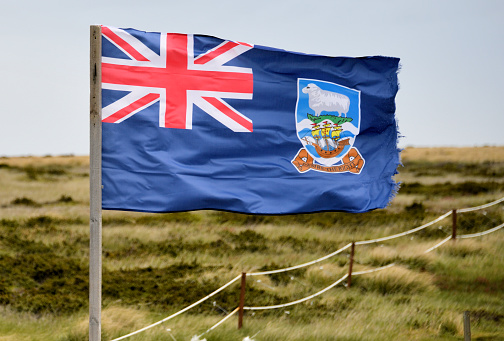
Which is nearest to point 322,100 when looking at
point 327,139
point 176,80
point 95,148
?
point 327,139

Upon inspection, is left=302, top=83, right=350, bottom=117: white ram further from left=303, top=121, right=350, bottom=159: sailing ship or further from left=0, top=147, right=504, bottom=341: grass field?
left=0, top=147, right=504, bottom=341: grass field

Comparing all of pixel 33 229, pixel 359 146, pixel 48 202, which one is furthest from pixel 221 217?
pixel 359 146

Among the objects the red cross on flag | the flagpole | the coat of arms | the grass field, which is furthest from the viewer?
the grass field

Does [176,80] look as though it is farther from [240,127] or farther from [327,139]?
[327,139]

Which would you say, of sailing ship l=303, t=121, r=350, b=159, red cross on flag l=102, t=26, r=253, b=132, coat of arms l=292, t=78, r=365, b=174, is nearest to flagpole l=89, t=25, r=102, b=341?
red cross on flag l=102, t=26, r=253, b=132

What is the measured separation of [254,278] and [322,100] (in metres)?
6.24

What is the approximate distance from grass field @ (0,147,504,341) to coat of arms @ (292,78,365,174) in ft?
10.5

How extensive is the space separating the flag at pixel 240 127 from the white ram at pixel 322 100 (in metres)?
0.01

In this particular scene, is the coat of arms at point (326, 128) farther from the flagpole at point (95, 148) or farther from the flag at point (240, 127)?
the flagpole at point (95, 148)

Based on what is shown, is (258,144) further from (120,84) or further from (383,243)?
(383,243)

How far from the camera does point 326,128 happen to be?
6758 mm

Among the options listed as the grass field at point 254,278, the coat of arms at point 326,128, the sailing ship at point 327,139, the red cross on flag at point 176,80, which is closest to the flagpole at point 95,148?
the red cross on flag at point 176,80

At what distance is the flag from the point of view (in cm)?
570

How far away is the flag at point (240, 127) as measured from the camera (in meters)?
5.70
